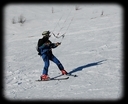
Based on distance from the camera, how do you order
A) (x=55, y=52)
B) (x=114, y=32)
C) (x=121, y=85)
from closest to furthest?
1. (x=121, y=85)
2. (x=55, y=52)
3. (x=114, y=32)

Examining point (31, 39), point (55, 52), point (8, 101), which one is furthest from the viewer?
point (31, 39)

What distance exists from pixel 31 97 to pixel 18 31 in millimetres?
14114

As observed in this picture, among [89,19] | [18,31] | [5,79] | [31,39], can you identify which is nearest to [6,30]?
[18,31]

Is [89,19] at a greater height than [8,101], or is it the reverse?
[89,19]

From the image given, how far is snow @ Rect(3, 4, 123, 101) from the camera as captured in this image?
923 centimetres

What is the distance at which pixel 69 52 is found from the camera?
15422 millimetres

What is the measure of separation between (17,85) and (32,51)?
21.2 feet

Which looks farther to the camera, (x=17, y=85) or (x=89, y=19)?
(x=89, y=19)

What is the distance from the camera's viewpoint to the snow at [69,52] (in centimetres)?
923

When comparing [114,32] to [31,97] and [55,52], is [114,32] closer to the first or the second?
[55,52]

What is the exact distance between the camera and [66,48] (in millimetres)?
16484

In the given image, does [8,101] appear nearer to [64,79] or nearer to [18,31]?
[64,79]

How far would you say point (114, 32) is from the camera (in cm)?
1845

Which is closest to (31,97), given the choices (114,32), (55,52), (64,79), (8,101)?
(8,101)
